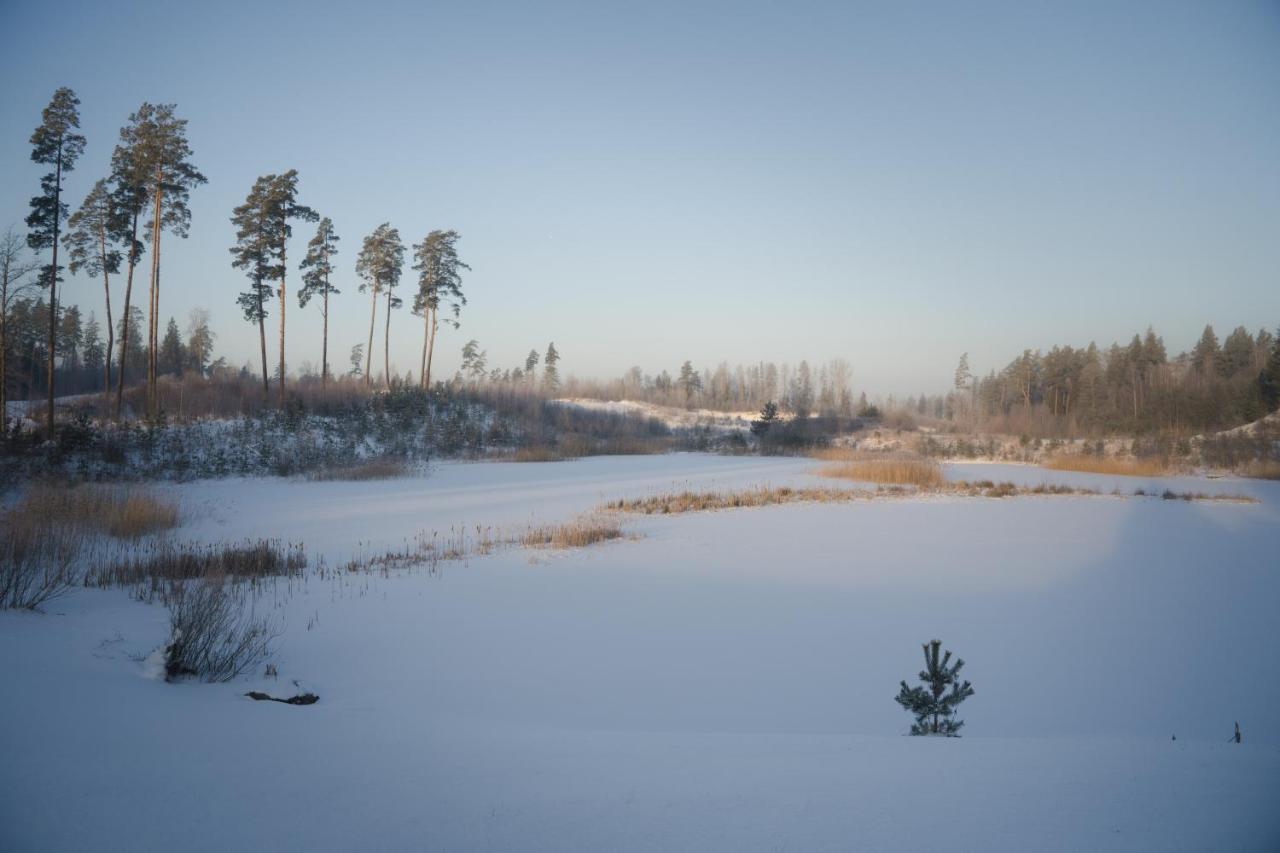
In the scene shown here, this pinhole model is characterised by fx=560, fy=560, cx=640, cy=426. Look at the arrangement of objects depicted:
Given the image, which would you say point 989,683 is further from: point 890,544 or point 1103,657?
point 890,544

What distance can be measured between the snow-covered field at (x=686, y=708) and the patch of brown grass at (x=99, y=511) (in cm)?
78

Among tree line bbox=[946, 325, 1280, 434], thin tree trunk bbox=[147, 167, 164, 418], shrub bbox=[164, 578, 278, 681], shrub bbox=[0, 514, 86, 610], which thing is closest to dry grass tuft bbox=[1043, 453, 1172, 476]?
tree line bbox=[946, 325, 1280, 434]

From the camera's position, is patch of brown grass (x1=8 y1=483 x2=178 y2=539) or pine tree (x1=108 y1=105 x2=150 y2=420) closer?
patch of brown grass (x1=8 y1=483 x2=178 y2=539)

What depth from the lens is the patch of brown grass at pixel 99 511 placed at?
29.3ft

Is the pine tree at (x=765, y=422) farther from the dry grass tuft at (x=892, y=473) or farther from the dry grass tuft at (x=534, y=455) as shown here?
the dry grass tuft at (x=892, y=473)

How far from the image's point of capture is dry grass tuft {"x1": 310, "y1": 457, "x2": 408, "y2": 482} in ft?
58.7

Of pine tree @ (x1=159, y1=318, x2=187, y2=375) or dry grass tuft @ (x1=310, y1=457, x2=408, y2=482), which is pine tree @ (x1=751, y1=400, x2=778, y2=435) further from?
pine tree @ (x1=159, y1=318, x2=187, y2=375)

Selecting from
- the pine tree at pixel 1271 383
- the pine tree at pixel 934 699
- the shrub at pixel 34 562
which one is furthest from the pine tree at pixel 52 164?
the pine tree at pixel 1271 383

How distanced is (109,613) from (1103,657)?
30.6 ft

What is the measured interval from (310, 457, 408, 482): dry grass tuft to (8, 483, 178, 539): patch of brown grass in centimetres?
662

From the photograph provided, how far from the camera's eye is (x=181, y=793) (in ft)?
6.84

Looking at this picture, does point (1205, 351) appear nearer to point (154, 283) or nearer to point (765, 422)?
point (765, 422)

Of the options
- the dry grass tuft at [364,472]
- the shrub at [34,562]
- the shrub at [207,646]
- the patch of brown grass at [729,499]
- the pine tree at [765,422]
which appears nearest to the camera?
the shrub at [207,646]

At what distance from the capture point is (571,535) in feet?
32.2
